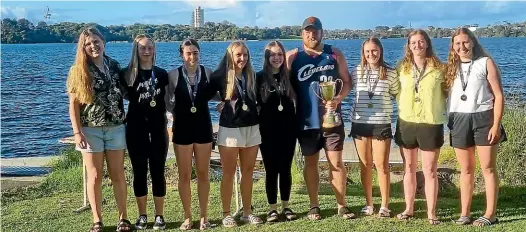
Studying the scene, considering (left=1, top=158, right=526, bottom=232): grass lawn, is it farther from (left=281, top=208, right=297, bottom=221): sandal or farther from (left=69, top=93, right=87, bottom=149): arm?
(left=69, top=93, right=87, bottom=149): arm

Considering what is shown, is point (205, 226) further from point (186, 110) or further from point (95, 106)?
point (95, 106)

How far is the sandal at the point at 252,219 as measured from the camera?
5.75m

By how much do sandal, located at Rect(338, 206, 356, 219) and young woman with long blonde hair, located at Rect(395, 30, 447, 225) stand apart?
75 cm

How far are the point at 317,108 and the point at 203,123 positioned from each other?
3.69 ft

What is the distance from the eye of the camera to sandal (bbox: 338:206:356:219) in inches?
229

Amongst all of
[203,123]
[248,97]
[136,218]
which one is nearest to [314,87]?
[248,97]

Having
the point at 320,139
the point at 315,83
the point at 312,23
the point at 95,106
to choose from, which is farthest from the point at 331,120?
the point at 95,106

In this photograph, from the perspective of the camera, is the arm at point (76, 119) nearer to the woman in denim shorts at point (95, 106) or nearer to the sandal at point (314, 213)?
the woman in denim shorts at point (95, 106)

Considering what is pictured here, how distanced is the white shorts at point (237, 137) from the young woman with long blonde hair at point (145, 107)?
21.2 inches

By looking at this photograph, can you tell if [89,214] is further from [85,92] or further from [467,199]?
[467,199]

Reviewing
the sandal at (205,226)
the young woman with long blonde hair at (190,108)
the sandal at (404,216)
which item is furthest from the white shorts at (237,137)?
the sandal at (404,216)

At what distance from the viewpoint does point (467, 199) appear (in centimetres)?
560

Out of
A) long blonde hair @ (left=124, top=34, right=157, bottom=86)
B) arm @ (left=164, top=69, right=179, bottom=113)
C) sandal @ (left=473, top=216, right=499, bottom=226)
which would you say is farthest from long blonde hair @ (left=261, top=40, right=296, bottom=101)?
sandal @ (left=473, top=216, right=499, bottom=226)

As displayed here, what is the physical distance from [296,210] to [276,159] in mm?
886
